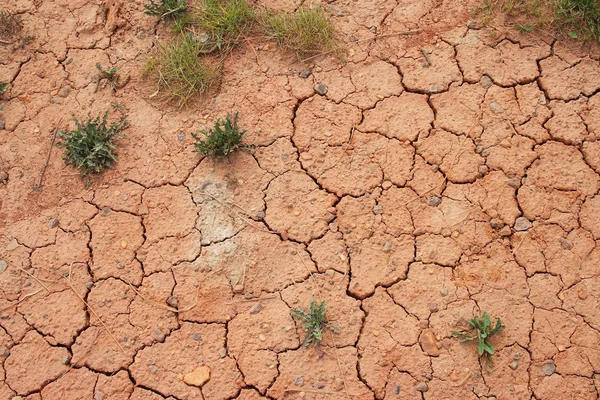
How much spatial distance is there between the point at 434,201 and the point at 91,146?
2244 mm

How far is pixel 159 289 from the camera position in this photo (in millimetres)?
3318

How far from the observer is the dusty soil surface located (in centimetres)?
307

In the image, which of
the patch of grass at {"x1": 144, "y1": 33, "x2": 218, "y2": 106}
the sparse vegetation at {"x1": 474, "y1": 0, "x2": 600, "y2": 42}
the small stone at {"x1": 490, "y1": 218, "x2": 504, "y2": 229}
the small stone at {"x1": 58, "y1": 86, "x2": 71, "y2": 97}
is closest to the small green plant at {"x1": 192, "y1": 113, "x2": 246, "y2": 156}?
the patch of grass at {"x1": 144, "y1": 33, "x2": 218, "y2": 106}

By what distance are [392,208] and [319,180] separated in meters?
0.49

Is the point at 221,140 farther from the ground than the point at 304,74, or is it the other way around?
the point at 304,74

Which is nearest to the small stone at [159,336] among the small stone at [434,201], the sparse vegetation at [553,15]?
the small stone at [434,201]

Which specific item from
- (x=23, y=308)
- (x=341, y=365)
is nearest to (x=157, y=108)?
(x=23, y=308)

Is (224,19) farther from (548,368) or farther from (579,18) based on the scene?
(548,368)

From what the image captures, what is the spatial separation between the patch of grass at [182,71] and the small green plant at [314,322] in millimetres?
1688

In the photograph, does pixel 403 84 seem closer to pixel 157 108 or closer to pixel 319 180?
pixel 319 180

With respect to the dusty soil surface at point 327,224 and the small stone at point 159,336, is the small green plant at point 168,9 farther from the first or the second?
the small stone at point 159,336

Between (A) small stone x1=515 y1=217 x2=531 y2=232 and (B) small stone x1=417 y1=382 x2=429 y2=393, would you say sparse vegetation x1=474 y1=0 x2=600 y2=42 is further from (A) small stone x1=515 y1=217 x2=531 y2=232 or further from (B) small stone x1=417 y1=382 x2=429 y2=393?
(B) small stone x1=417 y1=382 x2=429 y2=393

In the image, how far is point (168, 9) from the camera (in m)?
4.07

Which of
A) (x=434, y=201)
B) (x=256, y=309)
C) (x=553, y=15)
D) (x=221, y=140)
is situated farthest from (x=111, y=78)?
(x=553, y=15)
